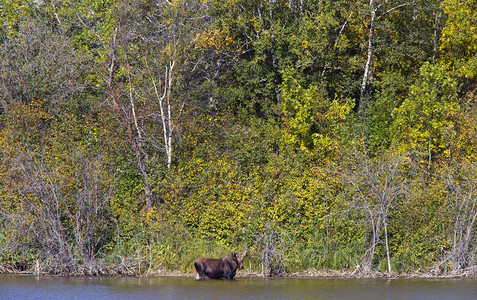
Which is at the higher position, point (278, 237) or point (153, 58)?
point (153, 58)

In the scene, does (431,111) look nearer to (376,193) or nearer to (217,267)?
(376,193)

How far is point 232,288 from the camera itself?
18766mm

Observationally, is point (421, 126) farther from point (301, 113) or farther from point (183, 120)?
point (183, 120)

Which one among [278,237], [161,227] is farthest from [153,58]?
[278,237]

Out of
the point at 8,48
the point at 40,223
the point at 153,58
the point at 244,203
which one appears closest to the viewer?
the point at 40,223

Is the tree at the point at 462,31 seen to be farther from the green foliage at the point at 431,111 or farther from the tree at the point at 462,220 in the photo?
the tree at the point at 462,220

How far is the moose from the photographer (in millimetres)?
21125

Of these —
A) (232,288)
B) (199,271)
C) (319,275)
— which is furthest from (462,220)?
Answer: (199,271)

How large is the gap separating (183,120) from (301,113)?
6.10 meters

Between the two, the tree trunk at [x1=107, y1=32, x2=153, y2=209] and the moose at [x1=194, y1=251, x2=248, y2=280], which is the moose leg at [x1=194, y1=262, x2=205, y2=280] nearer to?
the moose at [x1=194, y1=251, x2=248, y2=280]

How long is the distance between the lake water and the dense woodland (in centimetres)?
168

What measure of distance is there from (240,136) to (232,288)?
14148 millimetres

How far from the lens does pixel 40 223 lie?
23.0 meters

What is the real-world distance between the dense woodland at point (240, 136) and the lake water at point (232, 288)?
5.52 feet
